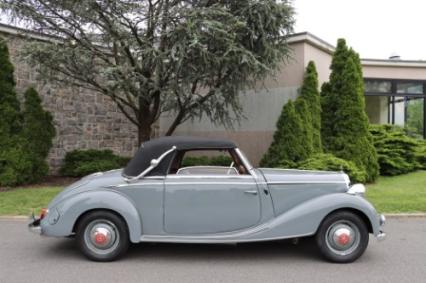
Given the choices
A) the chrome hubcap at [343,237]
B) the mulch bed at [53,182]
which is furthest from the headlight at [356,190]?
the mulch bed at [53,182]

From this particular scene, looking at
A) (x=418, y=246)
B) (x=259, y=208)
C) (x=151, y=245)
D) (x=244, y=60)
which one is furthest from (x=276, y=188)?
(x=244, y=60)

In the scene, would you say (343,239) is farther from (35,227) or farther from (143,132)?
(143,132)

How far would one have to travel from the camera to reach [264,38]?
9.38 meters

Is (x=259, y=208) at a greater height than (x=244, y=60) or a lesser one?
lesser

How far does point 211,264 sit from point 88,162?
27.9ft

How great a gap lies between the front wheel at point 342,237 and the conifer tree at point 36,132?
8462 millimetres

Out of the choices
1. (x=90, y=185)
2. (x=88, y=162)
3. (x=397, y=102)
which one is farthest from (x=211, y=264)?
(x=397, y=102)

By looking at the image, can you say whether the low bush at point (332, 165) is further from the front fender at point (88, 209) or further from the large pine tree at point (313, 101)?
the front fender at point (88, 209)

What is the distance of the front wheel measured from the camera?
16.5ft

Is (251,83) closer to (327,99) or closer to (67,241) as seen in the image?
(327,99)

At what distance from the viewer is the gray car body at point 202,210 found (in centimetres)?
498

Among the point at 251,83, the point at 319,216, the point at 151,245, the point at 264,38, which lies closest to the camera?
the point at 319,216

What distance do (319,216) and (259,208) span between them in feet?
2.46

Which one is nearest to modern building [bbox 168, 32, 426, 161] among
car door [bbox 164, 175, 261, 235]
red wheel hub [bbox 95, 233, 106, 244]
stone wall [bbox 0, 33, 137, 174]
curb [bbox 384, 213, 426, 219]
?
stone wall [bbox 0, 33, 137, 174]
